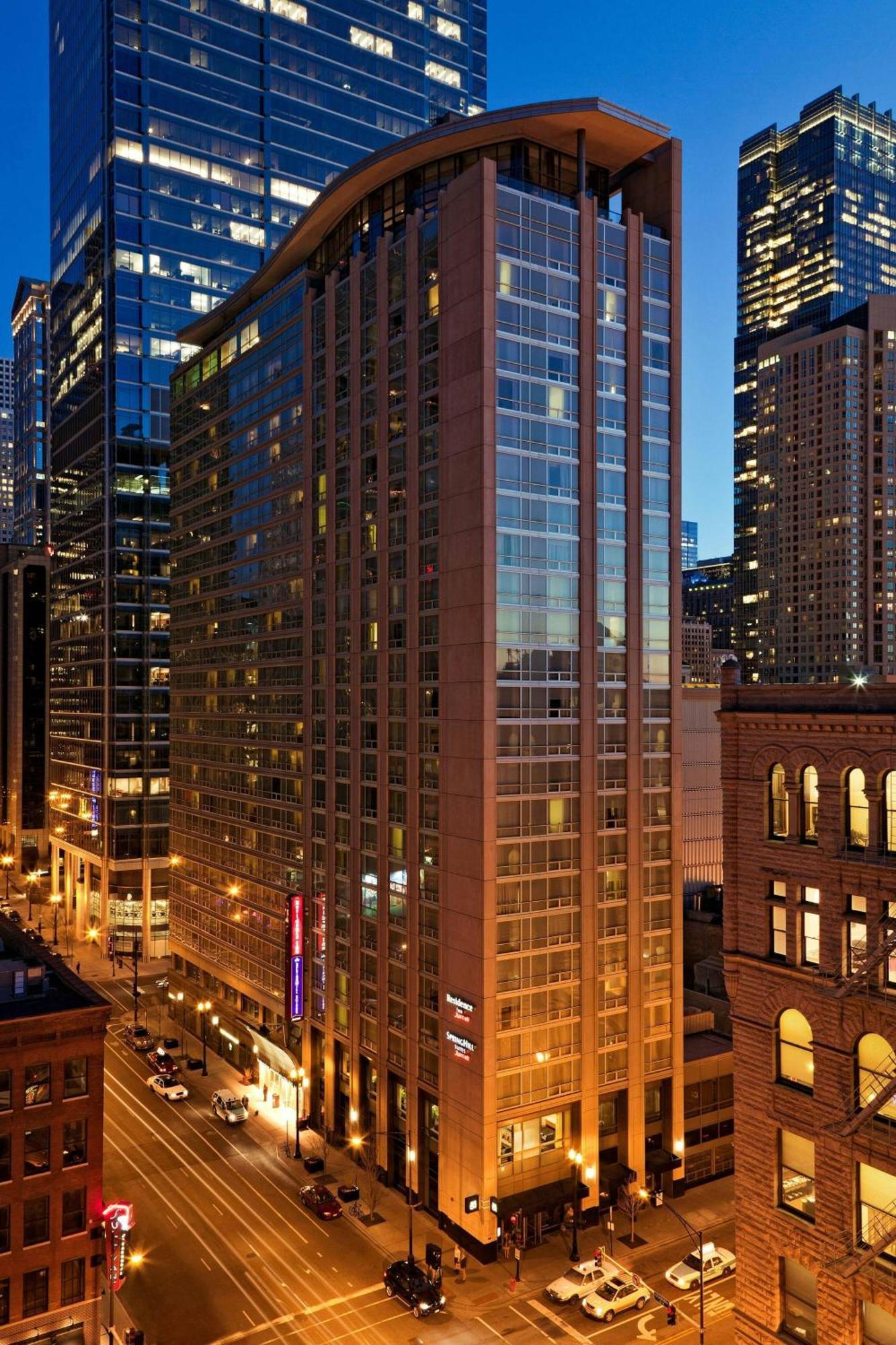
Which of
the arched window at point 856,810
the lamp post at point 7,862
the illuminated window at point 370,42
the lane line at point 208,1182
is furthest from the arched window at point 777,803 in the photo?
the lamp post at point 7,862

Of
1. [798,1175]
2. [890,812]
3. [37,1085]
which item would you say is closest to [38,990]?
[37,1085]

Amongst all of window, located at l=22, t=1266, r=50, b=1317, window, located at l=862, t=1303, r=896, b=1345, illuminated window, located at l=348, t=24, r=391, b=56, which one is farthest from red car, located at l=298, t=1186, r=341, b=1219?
illuminated window, located at l=348, t=24, r=391, b=56

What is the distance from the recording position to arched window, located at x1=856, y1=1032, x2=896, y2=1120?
1166 inches

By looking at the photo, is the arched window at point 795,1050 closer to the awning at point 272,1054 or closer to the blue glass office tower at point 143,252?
the awning at point 272,1054

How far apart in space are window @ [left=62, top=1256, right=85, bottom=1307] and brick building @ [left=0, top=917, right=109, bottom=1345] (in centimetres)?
4

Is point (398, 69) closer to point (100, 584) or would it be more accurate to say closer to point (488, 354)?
point (100, 584)

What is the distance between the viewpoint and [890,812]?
30453mm

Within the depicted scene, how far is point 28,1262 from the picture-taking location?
1802 inches

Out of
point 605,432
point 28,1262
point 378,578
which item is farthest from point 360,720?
point 28,1262

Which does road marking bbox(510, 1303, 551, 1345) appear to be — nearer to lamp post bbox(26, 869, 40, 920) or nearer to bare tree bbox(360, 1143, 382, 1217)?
bare tree bbox(360, 1143, 382, 1217)

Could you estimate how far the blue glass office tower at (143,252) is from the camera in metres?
124

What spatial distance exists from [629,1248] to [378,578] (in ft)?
138

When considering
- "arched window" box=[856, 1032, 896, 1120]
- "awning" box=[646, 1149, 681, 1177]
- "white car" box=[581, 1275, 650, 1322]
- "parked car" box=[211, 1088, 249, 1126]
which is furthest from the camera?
"parked car" box=[211, 1088, 249, 1126]

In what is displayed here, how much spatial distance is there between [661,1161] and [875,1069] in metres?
35.6
